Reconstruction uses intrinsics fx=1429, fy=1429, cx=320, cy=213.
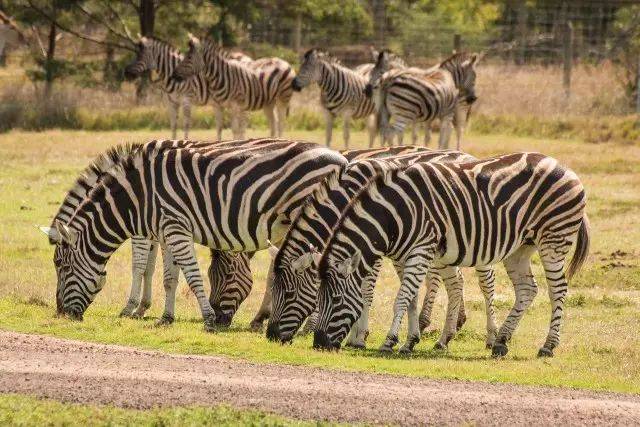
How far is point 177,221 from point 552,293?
3566mm

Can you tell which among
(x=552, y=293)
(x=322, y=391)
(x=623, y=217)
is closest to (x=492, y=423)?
(x=322, y=391)

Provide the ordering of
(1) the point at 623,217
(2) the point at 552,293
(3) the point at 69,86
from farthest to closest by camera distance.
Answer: (3) the point at 69,86 < (1) the point at 623,217 < (2) the point at 552,293

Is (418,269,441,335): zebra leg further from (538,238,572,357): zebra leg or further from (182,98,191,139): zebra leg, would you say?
(182,98,191,139): zebra leg

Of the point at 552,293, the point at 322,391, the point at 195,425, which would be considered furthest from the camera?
the point at 552,293

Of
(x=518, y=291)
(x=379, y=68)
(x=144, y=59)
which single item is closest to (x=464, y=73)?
(x=379, y=68)

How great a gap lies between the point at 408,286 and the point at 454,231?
0.74m

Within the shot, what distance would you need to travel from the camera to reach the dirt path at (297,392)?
29.9 ft

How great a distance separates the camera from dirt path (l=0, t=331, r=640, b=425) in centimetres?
911

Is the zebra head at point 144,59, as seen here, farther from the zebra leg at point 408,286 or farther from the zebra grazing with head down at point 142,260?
the zebra leg at point 408,286

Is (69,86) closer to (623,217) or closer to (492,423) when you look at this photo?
(623,217)

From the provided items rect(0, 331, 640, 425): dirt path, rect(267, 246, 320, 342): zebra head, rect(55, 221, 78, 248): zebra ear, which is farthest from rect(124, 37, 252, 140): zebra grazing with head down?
rect(0, 331, 640, 425): dirt path

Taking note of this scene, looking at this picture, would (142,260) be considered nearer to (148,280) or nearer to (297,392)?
(148,280)

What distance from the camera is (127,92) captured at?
38031 mm

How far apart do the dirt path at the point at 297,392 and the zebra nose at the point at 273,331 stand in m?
1.54
